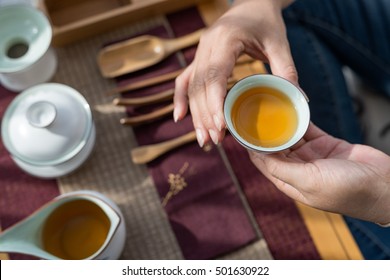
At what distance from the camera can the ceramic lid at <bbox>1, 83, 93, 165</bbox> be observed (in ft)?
2.74

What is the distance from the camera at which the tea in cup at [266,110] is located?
77 cm

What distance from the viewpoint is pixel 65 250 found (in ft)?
2.81

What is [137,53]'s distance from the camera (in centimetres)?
103

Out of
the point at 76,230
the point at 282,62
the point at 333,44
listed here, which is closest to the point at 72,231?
the point at 76,230

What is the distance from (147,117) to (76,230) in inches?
10.5

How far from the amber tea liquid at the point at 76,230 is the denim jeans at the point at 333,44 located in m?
0.51

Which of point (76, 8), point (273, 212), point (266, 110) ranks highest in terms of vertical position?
point (76, 8)

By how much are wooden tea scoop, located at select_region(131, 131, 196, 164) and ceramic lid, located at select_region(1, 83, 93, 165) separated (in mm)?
119

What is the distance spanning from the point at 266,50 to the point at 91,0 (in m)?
0.46

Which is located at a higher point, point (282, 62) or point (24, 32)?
point (24, 32)

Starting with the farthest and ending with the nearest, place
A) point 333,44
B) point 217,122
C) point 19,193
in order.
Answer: point 333,44
point 19,193
point 217,122

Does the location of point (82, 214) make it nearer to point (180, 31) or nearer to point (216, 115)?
point (216, 115)

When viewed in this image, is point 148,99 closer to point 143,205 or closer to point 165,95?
point 165,95

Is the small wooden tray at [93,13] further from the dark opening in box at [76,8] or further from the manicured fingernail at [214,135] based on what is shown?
the manicured fingernail at [214,135]
